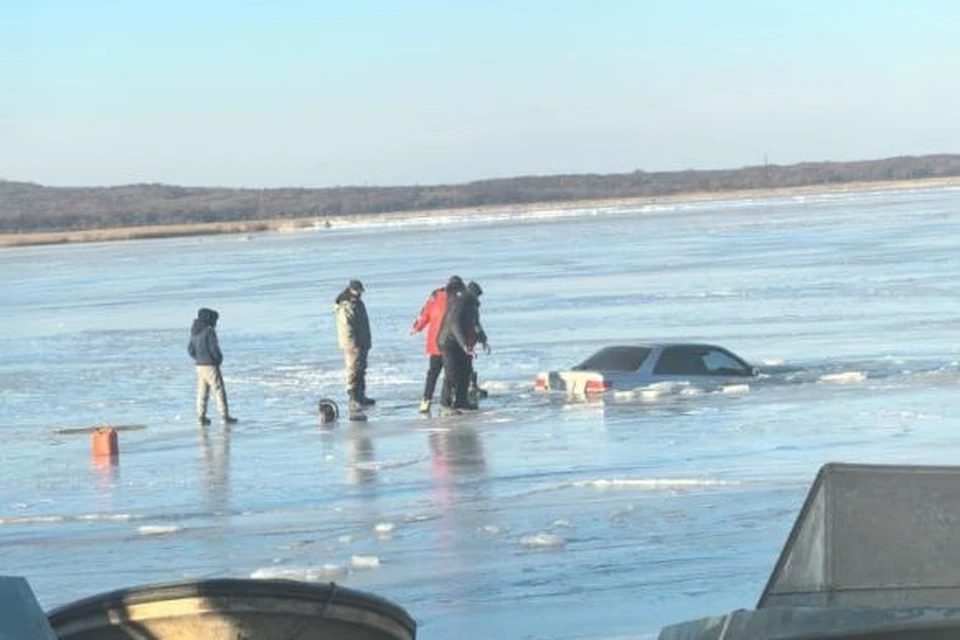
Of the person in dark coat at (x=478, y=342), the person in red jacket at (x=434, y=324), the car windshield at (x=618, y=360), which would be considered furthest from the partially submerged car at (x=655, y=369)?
the person in red jacket at (x=434, y=324)

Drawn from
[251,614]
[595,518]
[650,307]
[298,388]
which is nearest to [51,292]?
[650,307]

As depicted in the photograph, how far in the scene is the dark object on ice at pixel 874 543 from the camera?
5359 mm

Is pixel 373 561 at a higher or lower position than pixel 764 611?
lower

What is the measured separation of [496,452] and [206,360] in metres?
6.47

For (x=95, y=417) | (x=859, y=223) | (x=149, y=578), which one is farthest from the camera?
(x=859, y=223)

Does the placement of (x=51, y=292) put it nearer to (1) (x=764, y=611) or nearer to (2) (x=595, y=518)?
(2) (x=595, y=518)

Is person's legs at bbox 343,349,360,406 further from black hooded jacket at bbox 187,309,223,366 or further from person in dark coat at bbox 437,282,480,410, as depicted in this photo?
black hooded jacket at bbox 187,309,223,366

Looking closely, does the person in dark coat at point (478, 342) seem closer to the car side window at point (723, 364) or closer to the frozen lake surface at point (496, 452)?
the frozen lake surface at point (496, 452)

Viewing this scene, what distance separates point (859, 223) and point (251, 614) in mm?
94600

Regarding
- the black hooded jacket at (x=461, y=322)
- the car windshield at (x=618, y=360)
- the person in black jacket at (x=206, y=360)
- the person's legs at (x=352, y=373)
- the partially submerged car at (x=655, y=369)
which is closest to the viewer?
the black hooded jacket at (x=461, y=322)

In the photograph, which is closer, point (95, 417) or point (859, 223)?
point (95, 417)

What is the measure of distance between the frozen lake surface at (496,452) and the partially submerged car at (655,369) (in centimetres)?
36

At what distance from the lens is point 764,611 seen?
15.7ft

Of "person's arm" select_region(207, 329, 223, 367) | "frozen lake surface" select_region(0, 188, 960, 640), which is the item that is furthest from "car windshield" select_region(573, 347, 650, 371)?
"person's arm" select_region(207, 329, 223, 367)
